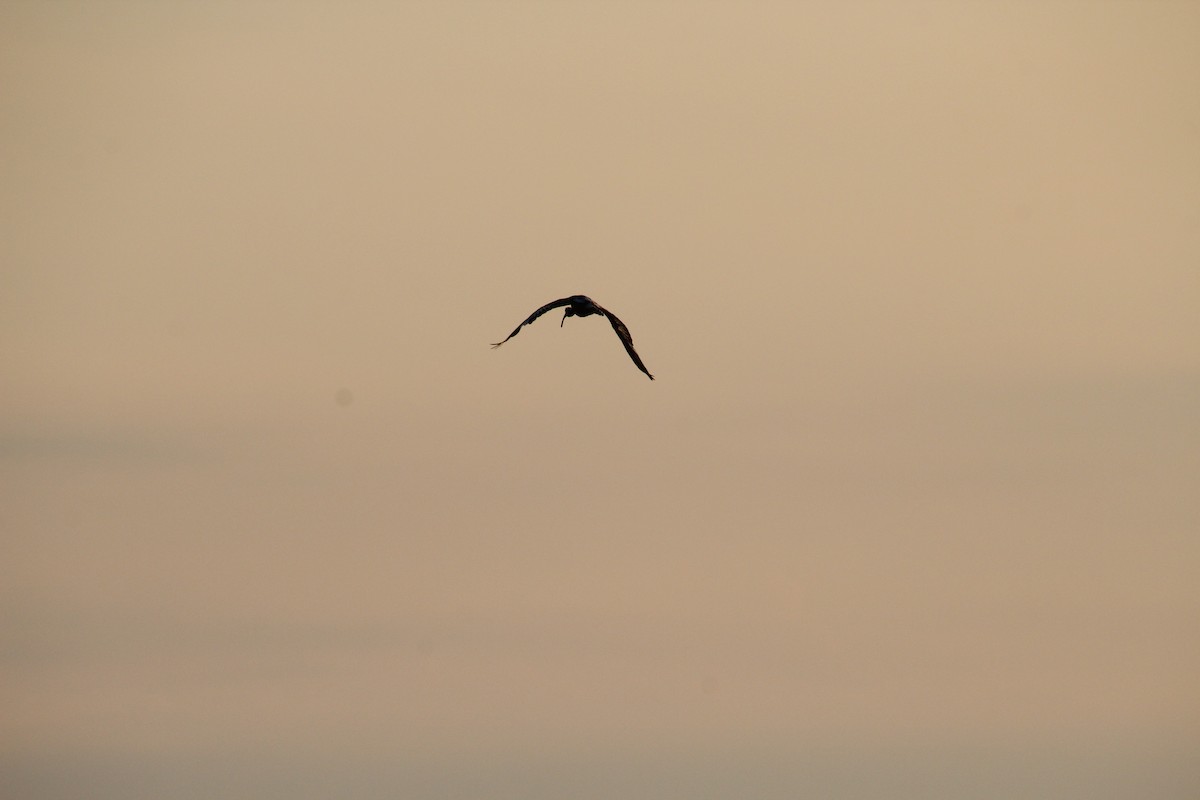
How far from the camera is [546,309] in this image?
44.4 m

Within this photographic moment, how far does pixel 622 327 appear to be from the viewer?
44312 millimetres

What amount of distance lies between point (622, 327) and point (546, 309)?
205 cm
